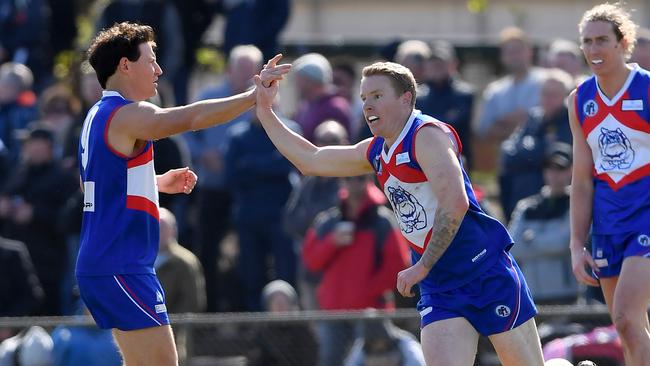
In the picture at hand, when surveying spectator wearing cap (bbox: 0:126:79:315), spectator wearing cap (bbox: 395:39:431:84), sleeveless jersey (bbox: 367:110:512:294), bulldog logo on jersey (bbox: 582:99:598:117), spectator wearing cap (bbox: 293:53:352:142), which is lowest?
spectator wearing cap (bbox: 0:126:79:315)

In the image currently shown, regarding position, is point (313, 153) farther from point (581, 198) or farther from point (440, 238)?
point (581, 198)

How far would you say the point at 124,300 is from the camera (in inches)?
277

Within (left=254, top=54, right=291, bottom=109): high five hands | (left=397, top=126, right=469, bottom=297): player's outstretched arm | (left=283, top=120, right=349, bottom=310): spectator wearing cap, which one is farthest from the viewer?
(left=283, top=120, right=349, bottom=310): spectator wearing cap

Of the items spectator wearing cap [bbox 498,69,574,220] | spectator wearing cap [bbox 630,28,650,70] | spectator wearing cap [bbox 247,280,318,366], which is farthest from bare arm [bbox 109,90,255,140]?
spectator wearing cap [bbox 498,69,574,220]

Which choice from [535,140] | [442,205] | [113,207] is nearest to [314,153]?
[442,205]

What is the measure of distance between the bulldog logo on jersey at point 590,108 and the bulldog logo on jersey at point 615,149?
108mm

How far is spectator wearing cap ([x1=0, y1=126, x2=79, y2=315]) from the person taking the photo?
41.0 feet

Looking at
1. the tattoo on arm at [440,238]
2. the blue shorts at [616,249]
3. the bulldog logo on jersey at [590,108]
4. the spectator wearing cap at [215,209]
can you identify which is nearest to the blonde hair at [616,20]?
the bulldog logo on jersey at [590,108]

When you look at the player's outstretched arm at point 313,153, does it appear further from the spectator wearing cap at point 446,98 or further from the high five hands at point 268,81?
the spectator wearing cap at point 446,98

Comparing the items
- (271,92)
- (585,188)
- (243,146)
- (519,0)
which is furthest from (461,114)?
(519,0)

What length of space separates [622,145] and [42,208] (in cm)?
617

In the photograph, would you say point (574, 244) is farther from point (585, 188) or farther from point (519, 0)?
point (519, 0)

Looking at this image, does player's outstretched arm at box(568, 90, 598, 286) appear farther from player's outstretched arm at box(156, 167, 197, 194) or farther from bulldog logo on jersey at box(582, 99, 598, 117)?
player's outstretched arm at box(156, 167, 197, 194)

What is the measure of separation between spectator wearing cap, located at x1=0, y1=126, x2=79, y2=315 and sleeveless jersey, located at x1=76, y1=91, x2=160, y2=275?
5471mm
